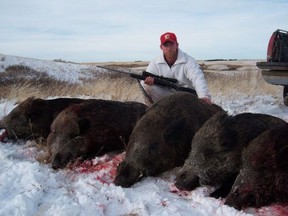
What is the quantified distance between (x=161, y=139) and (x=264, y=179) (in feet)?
5.56

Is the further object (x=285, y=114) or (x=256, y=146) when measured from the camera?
(x=285, y=114)

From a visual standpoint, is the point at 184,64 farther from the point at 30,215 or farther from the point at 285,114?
the point at 30,215

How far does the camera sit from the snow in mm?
4117

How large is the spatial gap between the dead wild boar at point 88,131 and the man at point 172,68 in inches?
78.9

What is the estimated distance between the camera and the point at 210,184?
486 centimetres

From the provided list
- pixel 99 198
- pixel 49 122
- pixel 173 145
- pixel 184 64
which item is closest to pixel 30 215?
pixel 99 198

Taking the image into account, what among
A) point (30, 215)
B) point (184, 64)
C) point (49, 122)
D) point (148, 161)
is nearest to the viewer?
point (30, 215)

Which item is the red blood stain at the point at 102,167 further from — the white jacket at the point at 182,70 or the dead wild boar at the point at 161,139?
the white jacket at the point at 182,70

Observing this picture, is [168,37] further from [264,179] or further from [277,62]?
[264,179]

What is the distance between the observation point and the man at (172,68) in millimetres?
8336

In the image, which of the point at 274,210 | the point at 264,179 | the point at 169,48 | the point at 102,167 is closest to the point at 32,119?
the point at 102,167

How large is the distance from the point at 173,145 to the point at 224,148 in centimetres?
87

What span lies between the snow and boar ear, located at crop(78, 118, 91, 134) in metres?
0.45

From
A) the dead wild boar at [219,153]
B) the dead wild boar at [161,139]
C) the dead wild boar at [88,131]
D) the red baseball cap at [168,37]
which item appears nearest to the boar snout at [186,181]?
the dead wild boar at [219,153]
